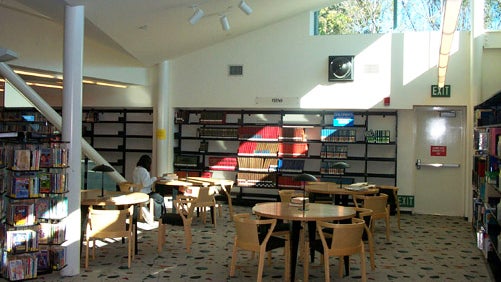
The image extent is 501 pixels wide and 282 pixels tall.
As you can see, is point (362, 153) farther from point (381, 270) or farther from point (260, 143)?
point (381, 270)

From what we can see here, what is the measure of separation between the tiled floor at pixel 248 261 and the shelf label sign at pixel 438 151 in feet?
7.58

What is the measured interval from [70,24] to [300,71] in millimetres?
5944

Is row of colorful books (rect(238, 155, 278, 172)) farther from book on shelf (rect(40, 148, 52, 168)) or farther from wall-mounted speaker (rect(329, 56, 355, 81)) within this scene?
book on shelf (rect(40, 148, 52, 168))

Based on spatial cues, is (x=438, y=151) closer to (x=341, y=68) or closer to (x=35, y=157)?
(x=341, y=68)

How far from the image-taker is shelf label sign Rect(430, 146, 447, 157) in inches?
409

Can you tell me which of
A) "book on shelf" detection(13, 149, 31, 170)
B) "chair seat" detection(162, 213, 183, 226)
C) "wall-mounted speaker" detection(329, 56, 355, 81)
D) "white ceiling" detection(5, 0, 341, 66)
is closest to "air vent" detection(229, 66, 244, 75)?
"white ceiling" detection(5, 0, 341, 66)

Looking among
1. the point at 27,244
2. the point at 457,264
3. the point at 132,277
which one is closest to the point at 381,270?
the point at 457,264

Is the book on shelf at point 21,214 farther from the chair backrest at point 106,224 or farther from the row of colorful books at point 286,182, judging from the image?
the row of colorful books at point 286,182

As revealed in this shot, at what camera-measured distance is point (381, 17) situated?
10523mm

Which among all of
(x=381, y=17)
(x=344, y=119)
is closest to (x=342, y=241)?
(x=344, y=119)

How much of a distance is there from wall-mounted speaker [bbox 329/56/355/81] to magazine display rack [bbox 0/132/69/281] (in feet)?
20.5

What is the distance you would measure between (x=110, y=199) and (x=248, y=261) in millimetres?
1933

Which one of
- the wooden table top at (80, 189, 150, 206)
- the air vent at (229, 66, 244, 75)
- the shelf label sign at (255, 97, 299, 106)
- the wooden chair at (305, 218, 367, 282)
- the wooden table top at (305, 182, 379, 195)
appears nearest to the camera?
the wooden chair at (305, 218, 367, 282)

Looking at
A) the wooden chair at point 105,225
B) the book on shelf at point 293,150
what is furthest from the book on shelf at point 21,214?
the book on shelf at point 293,150
